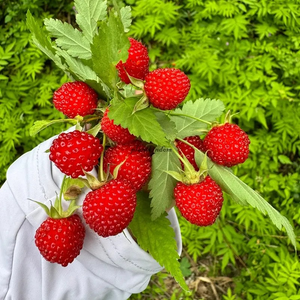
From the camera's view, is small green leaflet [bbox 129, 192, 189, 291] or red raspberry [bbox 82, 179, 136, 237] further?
small green leaflet [bbox 129, 192, 189, 291]

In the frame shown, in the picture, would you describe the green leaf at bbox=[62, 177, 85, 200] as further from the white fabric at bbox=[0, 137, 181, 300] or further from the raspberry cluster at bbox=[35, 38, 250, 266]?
the white fabric at bbox=[0, 137, 181, 300]

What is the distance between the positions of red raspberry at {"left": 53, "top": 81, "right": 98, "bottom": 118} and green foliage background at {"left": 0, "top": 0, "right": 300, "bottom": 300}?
3.66ft

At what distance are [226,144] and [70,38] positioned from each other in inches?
15.0

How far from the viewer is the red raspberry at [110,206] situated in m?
0.59

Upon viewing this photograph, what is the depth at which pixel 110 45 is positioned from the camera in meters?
0.55

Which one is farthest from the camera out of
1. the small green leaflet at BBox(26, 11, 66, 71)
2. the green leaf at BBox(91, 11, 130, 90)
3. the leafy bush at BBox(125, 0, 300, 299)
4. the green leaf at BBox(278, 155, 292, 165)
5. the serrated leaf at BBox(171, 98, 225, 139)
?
the green leaf at BBox(278, 155, 292, 165)

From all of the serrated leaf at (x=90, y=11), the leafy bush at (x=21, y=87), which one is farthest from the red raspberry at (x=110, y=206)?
the leafy bush at (x=21, y=87)

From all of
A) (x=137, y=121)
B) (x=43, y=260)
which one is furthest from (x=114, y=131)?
(x=43, y=260)

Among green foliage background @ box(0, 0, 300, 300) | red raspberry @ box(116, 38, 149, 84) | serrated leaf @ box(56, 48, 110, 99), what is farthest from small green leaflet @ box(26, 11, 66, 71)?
green foliage background @ box(0, 0, 300, 300)

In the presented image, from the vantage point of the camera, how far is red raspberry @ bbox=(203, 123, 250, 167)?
66 centimetres

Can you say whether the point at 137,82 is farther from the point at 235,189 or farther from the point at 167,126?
the point at 235,189

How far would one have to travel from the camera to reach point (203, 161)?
64cm

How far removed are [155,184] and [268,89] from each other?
1312 millimetres

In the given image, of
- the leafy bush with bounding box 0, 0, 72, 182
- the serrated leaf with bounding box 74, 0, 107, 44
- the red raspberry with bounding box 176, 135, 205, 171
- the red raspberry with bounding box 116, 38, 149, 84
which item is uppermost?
the serrated leaf with bounding box 74, 0, 107, 44
